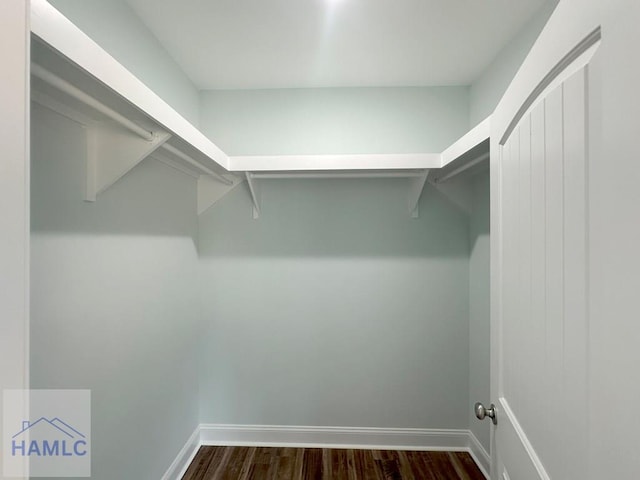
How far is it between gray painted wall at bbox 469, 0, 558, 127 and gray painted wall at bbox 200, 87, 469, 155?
114 mm

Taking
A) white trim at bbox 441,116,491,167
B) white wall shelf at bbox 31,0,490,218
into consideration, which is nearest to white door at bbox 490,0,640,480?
white trim at bbox 441,116,491,167

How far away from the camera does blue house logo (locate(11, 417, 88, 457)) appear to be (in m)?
0.99

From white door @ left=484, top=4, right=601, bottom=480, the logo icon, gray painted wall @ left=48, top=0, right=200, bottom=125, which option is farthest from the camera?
gray painted wall @ left=48, top=0, right=200, bottom=125

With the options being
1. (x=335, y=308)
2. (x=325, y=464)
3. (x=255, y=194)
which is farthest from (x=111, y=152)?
(x=325, y=464)

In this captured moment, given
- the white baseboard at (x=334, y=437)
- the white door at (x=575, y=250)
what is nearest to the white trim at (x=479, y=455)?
the white baseboard at (x=334, y=437)

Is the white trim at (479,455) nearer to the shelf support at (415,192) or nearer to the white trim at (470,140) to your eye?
the shelf support at (415,192)

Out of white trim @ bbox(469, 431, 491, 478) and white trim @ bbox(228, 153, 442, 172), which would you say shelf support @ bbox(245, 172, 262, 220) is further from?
white trim @ bbox(469, 431, 491, 478)

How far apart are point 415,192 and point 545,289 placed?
139 cm

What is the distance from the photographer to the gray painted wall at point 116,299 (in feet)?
3.26

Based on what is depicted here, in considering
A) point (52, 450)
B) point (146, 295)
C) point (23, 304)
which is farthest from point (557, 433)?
point (146, 295)

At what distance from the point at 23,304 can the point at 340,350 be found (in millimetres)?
1876

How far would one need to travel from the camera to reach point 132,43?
1407 mm

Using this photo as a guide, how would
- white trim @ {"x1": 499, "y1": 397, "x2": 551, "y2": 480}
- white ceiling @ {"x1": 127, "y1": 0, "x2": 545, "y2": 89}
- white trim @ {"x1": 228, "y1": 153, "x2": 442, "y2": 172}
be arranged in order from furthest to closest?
white trim @ {"x1": 228, "y1": 153, "x2": 442, "y2": 172} → white ceiling @ {"x1": 127, "y1": 0, "x2": 545, "y2": 89} → white trim @ {"x1": 499, "y1": 397, "x2": 551, "y2": 480}

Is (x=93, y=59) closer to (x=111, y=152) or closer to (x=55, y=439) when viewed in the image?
(x=111, y=152)
